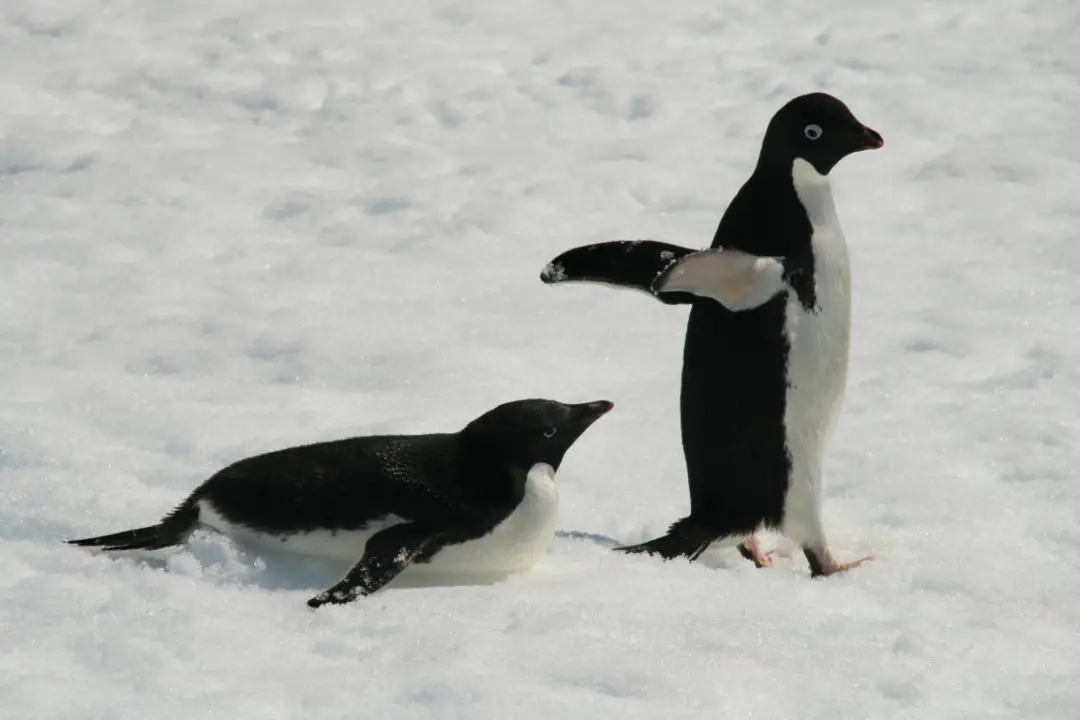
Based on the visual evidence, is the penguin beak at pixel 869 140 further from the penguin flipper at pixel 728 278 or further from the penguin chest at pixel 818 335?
the penguin flipper at pixel 728 278

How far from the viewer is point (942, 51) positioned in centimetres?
861

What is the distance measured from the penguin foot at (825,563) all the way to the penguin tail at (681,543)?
0.24 m

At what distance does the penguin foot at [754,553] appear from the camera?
4.03m

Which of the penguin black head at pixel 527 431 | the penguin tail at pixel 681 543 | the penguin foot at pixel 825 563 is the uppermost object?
the penguin black head at pixel 527 431

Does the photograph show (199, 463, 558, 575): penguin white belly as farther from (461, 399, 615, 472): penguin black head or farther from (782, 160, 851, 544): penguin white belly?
(782, 160, 851, 544): penguin white belly

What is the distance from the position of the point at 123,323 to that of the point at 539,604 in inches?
107

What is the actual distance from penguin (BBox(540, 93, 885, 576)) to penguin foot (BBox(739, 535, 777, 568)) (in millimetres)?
20

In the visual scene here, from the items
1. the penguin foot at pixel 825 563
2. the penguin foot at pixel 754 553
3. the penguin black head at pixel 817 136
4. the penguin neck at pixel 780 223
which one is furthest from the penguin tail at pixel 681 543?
the penguin black head at pixel 817 136

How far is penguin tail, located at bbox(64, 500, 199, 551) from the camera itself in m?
3.46

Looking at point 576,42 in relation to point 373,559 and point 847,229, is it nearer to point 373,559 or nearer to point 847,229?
point 847,229

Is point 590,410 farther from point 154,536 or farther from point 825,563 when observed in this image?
point 154,536

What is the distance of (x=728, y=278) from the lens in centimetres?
379

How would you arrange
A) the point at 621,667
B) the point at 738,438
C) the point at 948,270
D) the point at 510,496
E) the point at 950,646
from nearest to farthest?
the point at 621,667 → the point at 950,646 → the point at 510,496 → the point at 738,438 → the point at 948,270

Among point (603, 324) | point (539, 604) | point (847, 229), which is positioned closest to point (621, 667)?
point (539, 604)
